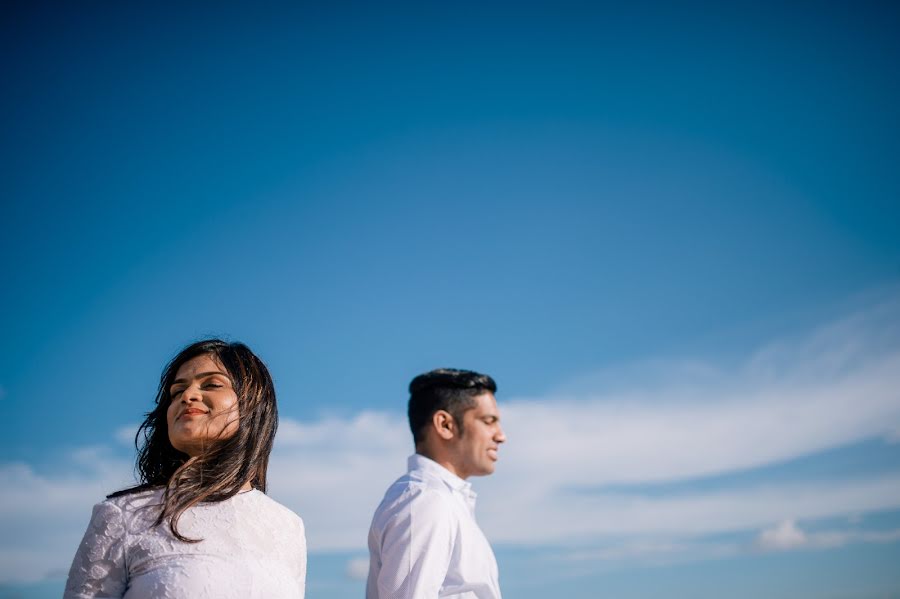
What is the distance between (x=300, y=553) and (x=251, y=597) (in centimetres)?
62

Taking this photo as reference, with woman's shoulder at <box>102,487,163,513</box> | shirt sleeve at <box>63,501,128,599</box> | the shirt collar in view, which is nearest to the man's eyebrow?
woman's shoulder at <box>102,487,163,513</box>

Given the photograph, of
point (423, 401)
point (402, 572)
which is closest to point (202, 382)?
point (402, 572)

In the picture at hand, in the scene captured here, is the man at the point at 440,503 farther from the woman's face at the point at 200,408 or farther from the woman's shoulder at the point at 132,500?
the woman's shoulder at the point at 132,500

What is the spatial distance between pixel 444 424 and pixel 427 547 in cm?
152

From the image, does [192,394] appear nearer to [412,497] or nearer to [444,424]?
[412,497]

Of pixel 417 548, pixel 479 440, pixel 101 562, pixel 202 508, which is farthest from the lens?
pixel 479 440

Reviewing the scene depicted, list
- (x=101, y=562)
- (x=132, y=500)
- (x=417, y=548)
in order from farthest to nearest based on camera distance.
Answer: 1. (x=417, y=548)
2. (x=132, y=500)
3. (x=101, y=562)

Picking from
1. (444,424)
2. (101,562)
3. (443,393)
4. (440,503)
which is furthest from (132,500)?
(443,393)

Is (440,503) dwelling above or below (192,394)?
below

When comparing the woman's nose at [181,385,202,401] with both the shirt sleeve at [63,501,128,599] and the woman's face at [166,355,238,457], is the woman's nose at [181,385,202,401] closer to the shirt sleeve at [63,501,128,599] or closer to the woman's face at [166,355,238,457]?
the woman's face at [166,355,238,457]

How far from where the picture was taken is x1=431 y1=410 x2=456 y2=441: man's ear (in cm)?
684

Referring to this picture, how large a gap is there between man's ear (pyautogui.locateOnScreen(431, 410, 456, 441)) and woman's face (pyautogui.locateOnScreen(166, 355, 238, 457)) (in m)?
2.77

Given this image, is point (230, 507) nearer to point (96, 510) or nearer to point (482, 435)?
point (96, 510)

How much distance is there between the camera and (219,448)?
14.0 feet
